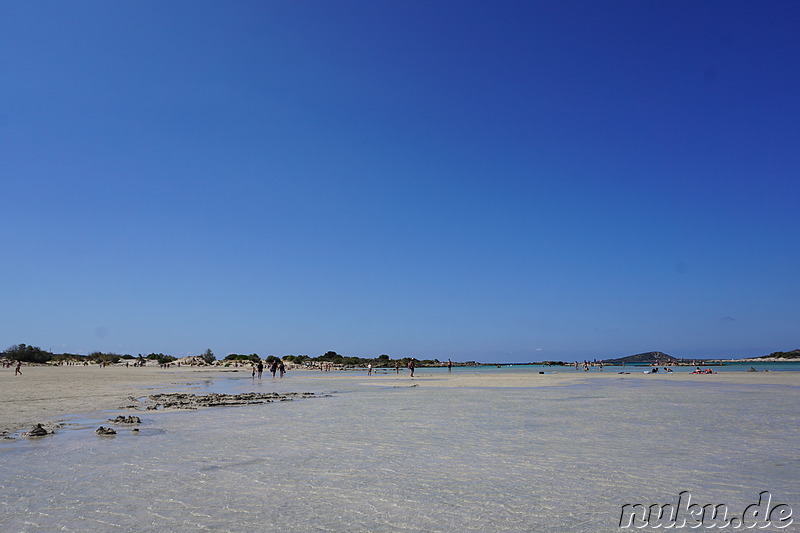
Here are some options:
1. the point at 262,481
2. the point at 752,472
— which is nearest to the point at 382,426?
the point at 262,481

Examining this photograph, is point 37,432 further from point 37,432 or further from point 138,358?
point 138,358

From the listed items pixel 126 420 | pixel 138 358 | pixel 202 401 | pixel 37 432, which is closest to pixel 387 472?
pixel 37 432

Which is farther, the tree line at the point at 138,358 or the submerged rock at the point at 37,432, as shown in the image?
the tree line at the point at 138,358

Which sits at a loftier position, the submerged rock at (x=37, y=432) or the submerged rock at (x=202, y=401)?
the submerged rock at (x=37, y=432)

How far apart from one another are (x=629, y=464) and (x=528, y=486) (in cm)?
281

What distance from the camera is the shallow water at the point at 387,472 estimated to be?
6.69m

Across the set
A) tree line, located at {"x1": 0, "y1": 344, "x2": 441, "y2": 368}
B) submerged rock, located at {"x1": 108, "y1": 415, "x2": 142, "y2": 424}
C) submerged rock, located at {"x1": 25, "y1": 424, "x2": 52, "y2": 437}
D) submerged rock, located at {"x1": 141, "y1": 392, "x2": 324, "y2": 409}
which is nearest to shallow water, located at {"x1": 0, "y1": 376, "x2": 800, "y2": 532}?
submerged rock, located at {"x1": 108, "y1": 415, "x2": 142, "y2": 424}

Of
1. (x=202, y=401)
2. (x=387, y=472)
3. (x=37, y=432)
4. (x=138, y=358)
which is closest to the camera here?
(x=387, y=472)

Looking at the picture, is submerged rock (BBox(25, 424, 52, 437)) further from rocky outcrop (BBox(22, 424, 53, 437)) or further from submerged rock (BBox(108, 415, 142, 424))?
submerged rock (BBox(108, 415, 142, 424))

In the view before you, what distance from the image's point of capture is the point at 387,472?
9.23 metres

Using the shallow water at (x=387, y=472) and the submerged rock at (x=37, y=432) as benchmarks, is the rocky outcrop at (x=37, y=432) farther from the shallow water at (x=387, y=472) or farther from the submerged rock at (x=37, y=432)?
the shallow water at (x=387, y=472)

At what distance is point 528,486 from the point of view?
8242 millimetres

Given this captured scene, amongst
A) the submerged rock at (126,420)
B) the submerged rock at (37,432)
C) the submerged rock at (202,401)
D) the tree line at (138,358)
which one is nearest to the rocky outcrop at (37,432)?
the submerged rock at (37,432)

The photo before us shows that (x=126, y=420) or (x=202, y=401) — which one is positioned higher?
(x=126, y=420)
